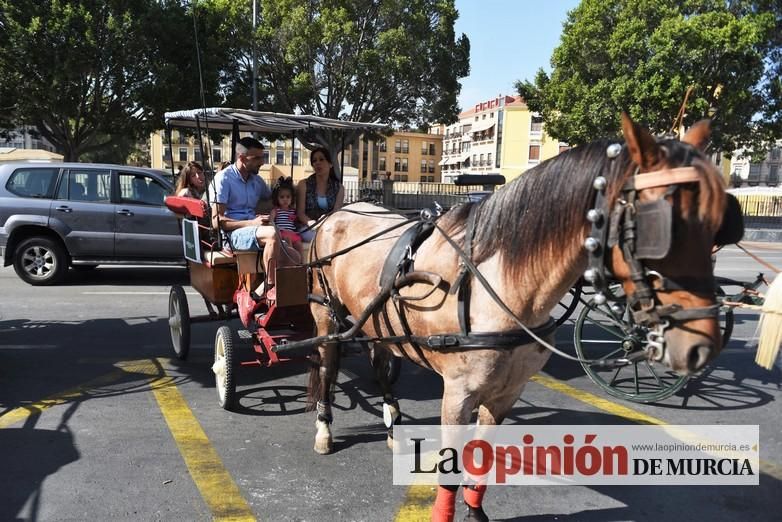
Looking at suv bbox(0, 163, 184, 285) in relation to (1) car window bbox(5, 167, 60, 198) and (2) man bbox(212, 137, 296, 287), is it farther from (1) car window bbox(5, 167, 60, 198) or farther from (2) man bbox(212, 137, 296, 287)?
(2) man bbox(212, 137, 296, 287)

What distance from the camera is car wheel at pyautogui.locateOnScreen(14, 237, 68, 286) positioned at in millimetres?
9078

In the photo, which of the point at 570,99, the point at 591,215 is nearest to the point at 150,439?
the point at 591,215

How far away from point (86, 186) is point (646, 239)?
31.4ft

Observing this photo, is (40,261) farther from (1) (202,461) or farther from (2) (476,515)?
(2) (476,515)

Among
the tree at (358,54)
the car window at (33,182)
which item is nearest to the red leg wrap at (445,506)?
the car window at (33,182)

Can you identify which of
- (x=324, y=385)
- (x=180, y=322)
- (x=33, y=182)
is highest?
(x=33, y=182)

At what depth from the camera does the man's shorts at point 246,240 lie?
176 inches

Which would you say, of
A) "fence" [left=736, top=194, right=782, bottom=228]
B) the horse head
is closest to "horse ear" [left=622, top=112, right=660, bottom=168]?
the horse head

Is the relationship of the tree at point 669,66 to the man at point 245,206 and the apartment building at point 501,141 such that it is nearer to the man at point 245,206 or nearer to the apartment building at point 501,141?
the man at point 245,206

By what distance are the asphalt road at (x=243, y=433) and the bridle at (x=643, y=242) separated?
1658 millimetres

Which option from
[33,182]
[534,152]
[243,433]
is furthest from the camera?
[534,152]

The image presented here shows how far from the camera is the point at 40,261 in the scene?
30.0 feet

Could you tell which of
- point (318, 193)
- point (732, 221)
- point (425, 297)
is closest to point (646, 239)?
point (732, 221)

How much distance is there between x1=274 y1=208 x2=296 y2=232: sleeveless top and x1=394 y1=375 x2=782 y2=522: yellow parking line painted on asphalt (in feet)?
8.39
